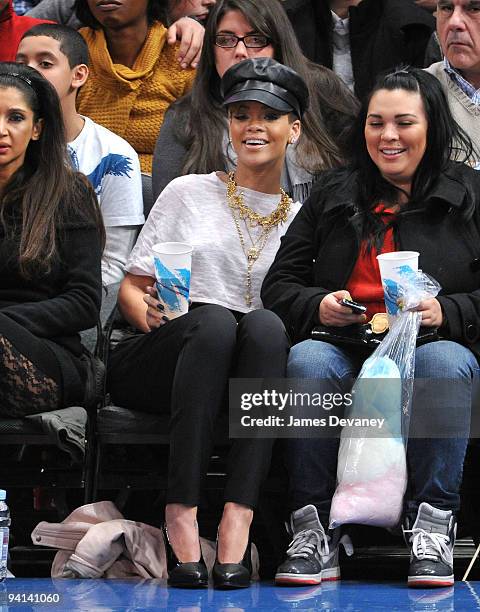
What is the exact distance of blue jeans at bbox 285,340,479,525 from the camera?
10.1ft

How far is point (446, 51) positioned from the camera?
420cm

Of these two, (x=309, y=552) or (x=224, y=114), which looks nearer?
(x=309, y=552)

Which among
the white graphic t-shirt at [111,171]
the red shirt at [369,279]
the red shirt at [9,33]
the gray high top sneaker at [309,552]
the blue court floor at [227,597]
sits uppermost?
the red shirt at [9,33]

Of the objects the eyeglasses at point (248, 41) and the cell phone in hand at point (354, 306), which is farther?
the eyeglasses at point (248, 41)

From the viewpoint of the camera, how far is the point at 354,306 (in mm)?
3215

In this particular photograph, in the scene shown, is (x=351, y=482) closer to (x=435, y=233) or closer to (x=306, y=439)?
(x=306, y=439)

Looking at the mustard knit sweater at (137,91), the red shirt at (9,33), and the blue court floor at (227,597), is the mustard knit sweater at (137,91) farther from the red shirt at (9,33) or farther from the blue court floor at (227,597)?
the blue court floor at (227,597)

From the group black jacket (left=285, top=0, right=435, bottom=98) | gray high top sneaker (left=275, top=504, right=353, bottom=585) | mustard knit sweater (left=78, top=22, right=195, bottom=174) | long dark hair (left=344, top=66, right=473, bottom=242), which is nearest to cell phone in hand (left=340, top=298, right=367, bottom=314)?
long dark hair (left=344, top=66, right=473, bottom=242)

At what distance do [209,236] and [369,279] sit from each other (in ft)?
1.77

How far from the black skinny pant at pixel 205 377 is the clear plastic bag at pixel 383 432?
210 millimetres

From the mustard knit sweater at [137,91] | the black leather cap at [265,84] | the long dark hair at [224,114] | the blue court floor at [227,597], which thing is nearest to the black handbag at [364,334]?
the blue court floor at [227,597]

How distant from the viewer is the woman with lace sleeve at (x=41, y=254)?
10.9ft

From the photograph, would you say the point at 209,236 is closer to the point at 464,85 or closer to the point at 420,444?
the point at 420,444

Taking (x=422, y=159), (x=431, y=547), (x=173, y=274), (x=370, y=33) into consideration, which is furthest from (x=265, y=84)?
(x=431, y=547)
